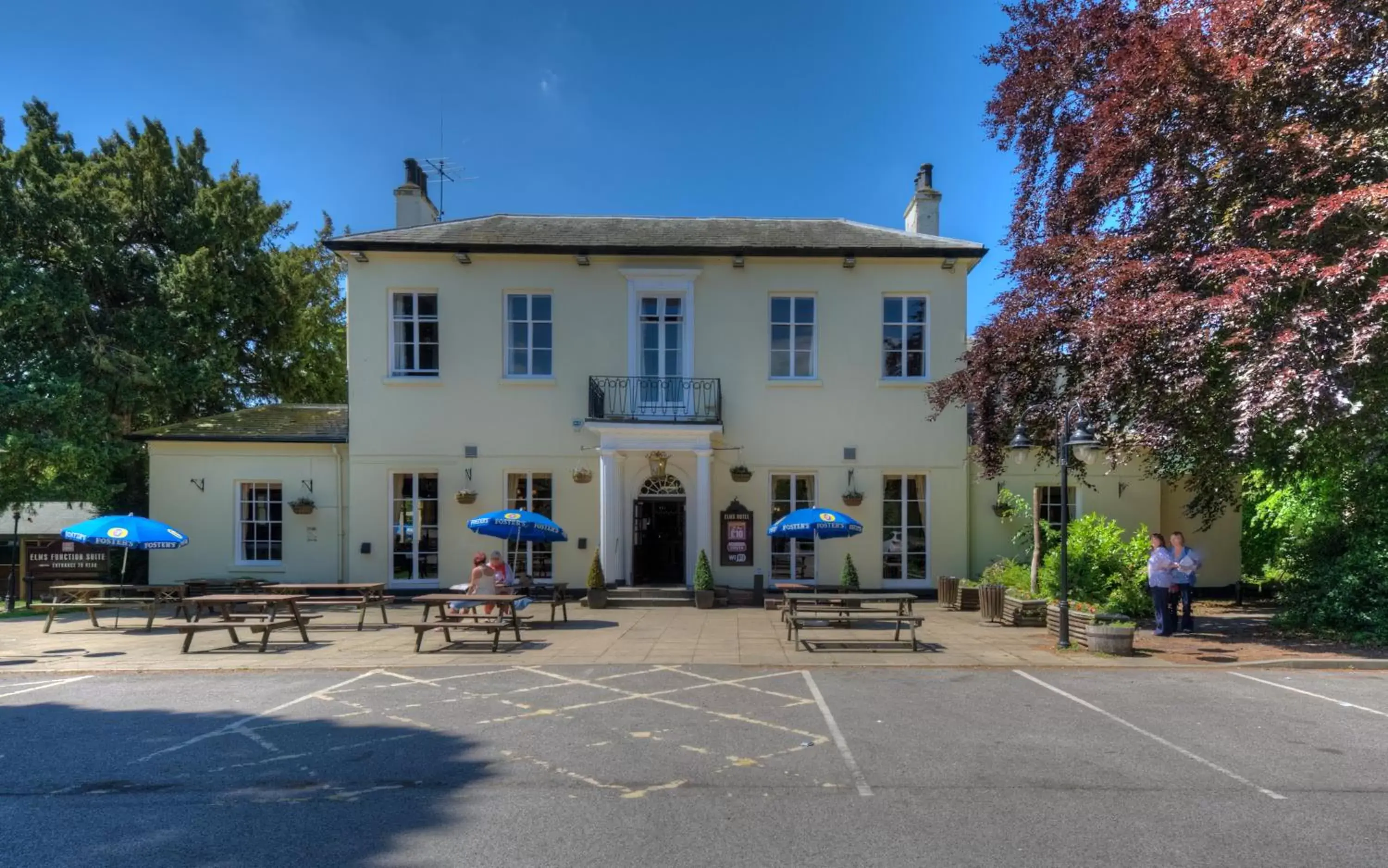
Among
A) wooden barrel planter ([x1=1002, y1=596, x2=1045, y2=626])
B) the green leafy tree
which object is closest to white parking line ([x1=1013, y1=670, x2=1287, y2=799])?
wooden barrel planter ([x1=1002, y1=596, x2=1045, y2=626])

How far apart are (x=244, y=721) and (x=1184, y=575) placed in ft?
42.1

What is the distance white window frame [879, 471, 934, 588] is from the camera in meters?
17.2

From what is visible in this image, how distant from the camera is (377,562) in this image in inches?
671

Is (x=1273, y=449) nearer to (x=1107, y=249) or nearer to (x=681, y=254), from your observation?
(x=1107, y=249)

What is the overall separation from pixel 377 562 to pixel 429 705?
10141 millimetres

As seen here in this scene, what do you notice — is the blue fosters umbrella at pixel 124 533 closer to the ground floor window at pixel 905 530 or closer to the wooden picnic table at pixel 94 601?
the wooden picnic table at pixel 94 601

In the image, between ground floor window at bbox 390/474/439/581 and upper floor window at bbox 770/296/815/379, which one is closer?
ground floor window at bbox 390/474/439/581

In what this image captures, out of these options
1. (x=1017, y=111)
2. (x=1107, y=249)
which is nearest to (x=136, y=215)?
(x=1017, y=111)

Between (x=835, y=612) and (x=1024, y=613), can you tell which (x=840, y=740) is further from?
(x=1024, y=613)

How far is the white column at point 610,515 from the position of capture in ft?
52.6

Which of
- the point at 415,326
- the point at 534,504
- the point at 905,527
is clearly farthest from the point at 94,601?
the point at 905,527

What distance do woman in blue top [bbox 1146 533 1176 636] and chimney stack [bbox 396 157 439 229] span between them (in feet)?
57.3

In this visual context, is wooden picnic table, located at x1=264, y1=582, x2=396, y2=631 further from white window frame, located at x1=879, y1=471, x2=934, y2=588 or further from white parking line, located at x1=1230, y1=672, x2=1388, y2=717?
white parking line, located at x1=1230, y1=672, x2=1388, y2=717

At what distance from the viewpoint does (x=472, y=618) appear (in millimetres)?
11648
